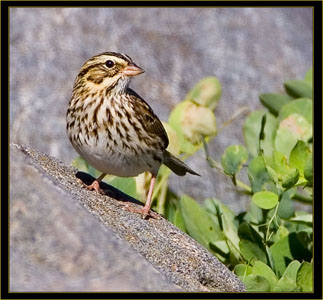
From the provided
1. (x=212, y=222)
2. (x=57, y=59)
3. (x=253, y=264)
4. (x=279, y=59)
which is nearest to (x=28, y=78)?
(x=57, y=59)

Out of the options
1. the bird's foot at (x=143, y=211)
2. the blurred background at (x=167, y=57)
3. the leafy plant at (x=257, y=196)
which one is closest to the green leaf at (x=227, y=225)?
the leafy plant at (x=257, y=196)

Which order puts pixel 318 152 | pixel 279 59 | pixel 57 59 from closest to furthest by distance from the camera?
pixel 318 152, pixel 57 59, pixel 279 59

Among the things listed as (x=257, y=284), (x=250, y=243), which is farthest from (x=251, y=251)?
(x=257, y=284)

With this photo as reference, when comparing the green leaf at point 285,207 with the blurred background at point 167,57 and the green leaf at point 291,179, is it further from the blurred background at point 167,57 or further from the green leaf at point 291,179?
the blurred background at point 167,57

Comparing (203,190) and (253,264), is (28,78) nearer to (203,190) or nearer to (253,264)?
(203,190)

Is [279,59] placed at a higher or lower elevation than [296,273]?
higher

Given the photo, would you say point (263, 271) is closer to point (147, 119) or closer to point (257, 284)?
point (257, 284)

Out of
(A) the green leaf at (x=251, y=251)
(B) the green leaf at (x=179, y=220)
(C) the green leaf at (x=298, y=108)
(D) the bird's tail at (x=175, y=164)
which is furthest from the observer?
(C) the green leaf at (x=298, y=108)
